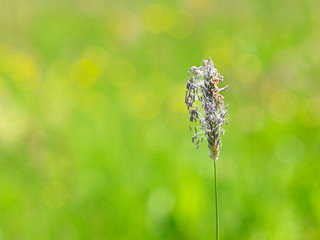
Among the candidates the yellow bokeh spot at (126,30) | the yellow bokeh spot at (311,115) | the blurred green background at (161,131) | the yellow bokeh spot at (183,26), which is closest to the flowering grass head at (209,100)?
the blurred green background at (161,131)

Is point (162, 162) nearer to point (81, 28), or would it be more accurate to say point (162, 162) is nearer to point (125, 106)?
point (125, 106)

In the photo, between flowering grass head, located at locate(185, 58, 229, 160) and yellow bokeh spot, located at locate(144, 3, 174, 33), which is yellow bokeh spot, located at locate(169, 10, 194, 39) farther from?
flowering grass head, located at locate(185, 58, 229, 160)

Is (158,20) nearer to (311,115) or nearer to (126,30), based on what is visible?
(126,30)

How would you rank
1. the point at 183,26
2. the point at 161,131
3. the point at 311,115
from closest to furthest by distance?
the point at 311,115, the point at 161,131, the point at 183,26

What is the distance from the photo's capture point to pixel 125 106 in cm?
383

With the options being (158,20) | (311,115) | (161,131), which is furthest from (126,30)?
(311,115)

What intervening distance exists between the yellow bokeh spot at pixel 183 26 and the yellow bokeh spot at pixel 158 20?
2.4 inches

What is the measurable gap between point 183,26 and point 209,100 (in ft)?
13.3

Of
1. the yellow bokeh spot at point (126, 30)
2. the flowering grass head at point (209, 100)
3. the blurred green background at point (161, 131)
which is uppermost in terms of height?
the yellow bokeh spot at point (126, 30)

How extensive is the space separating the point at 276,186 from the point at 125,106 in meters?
1.70

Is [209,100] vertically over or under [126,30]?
under

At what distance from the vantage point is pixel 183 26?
15.8 ft

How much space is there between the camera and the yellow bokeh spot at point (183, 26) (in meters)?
4.73

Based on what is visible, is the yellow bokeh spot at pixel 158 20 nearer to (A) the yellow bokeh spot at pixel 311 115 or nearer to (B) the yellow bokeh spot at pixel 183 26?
(B) the yellow bokeh spot at pixel 183 26
